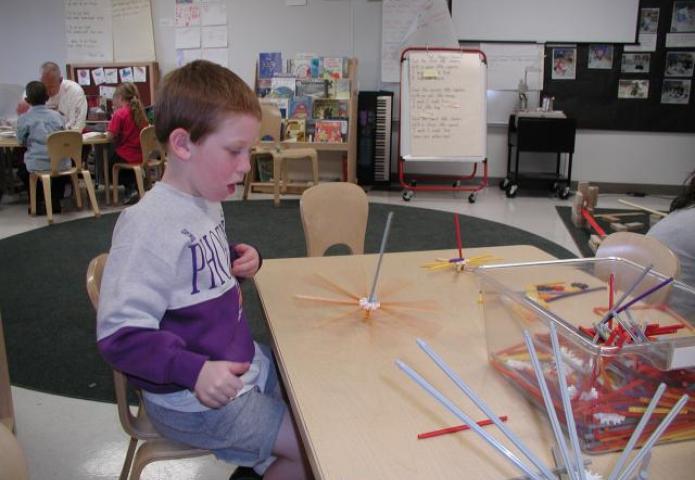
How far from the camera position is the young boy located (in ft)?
3.14

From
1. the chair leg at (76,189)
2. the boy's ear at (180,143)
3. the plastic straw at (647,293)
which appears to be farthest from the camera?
the chair leg at (76,189)

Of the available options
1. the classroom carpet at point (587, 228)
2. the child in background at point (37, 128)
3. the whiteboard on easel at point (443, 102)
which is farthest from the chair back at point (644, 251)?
the child in background at point (37, 128)

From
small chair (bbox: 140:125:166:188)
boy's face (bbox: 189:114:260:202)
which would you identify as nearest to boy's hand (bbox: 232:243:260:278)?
boy's face (bbox: 189:114:260:202)

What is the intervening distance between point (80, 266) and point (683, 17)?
19.1ft

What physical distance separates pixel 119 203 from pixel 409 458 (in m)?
5.16

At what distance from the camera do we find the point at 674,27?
18.6 ft

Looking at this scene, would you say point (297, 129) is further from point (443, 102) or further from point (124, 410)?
point (124, 410)

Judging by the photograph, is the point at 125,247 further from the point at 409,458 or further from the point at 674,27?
the point at 674,27

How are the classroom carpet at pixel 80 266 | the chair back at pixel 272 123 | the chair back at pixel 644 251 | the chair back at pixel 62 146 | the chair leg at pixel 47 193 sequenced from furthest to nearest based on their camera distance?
the chair back at pixel 272 123, the chair leg at pixel 47 193, the chair back at pixel 62 146, the classroom carpet at pixel 80 266, the chair back at pixel 644 251

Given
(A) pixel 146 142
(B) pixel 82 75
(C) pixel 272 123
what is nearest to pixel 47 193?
(A) pixel 146 142

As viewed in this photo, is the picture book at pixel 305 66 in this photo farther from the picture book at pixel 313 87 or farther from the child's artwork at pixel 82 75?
the child's artwork at pixel 82 75

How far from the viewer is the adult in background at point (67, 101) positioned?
18.7 ft

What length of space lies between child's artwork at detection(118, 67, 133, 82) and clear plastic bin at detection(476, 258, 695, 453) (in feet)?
20.9

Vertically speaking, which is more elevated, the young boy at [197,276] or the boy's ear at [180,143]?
the boy's ear at [180,143]
